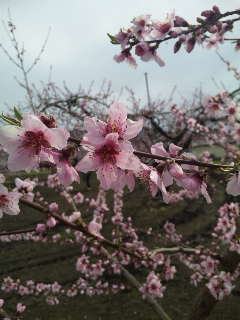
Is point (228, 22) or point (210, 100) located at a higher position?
point (210, 100)

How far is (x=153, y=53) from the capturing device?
9.09ft

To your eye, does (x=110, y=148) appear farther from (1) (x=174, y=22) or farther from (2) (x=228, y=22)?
(2) (x=228, y=22)

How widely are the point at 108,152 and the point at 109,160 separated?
41 millimetres

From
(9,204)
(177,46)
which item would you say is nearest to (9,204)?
(9,204)

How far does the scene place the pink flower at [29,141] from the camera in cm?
112

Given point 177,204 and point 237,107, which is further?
point 177,204

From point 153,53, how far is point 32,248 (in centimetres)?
762

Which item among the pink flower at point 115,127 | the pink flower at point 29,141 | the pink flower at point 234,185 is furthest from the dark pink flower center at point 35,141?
the pink flower at point 234,185

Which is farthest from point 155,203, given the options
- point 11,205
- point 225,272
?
point 11,205

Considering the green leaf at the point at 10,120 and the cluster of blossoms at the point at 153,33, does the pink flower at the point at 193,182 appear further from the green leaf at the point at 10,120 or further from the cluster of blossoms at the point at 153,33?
the cluster of blossoms at the point at 153,33

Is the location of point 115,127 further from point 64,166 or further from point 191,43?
point 191,43

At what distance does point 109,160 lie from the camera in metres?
1.26

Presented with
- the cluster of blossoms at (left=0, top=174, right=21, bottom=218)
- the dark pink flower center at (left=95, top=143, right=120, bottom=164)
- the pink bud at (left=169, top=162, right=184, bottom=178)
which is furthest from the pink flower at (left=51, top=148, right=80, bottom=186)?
the cluster of blossoms at (left=0, top=174, right=21, bottom=218)

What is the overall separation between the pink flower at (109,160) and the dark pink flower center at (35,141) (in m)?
0.16
